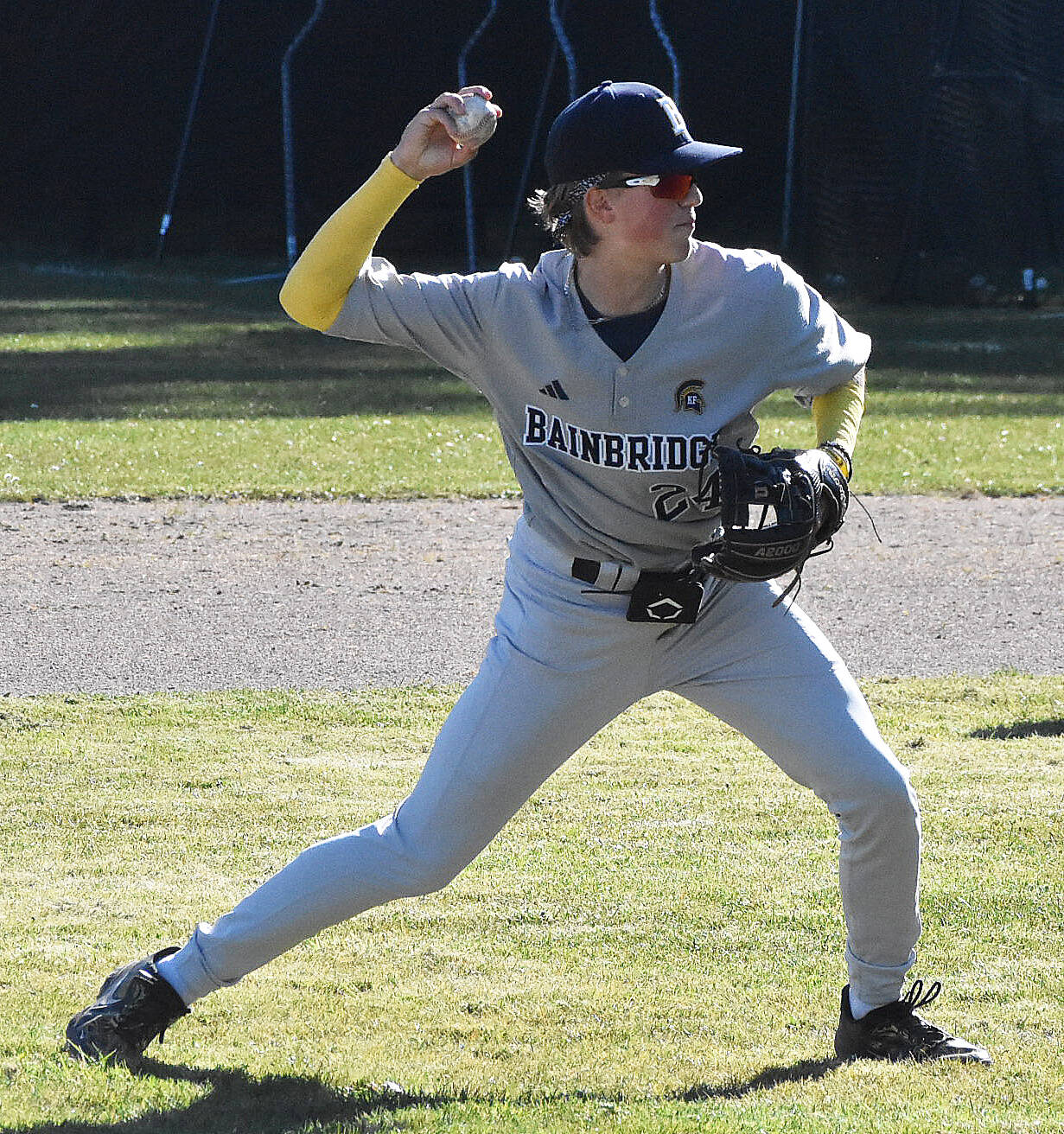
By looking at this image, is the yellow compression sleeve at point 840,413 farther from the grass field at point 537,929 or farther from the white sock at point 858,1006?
the grass field at point 537,929

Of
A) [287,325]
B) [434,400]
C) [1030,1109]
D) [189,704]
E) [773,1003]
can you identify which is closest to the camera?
[1030,1109]

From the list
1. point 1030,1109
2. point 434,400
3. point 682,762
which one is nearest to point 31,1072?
point 1030,1109

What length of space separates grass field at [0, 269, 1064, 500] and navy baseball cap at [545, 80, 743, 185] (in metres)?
7.11

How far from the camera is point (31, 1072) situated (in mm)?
3244

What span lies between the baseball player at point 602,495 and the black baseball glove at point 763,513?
0.21 feet

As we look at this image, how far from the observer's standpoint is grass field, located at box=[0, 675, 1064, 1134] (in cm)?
318

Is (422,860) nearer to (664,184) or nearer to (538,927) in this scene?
(538,927)

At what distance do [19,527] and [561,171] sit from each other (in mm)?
6745

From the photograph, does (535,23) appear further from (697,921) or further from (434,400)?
(697,921)

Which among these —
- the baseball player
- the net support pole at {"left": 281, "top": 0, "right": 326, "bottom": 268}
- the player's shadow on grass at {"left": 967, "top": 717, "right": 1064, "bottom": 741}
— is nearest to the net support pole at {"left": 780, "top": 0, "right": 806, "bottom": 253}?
the net support pole at {"left": 281, "top": 0, "right": 326, "bottom": 268}

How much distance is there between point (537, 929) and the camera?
165 inches

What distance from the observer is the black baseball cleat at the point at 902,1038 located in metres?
3.36

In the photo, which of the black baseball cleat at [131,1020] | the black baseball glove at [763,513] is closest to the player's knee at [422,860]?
the black baseball cleat at [131,1020]

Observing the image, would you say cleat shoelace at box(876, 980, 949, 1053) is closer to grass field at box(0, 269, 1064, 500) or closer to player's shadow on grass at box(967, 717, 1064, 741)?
player's shadow on grass at box(967, 717, 1064, 741)
